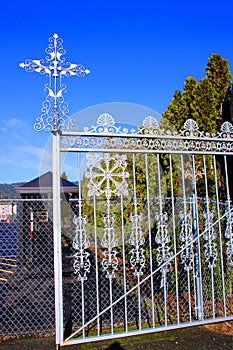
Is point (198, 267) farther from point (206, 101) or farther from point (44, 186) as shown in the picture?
point (44, 186)

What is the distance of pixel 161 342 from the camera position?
143 inches

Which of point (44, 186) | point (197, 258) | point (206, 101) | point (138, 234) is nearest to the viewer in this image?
point (138, 234)

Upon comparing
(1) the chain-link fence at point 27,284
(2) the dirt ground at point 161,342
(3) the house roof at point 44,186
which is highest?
(3) the house roof at point 44,186

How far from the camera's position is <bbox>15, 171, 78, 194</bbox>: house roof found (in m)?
6.73

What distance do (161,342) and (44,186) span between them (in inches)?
164

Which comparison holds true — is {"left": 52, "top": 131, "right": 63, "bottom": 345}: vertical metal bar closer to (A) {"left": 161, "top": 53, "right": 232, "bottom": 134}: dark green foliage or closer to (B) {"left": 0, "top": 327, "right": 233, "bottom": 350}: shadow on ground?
(B) {"left": 0, "top": 327, "right": 233, "bottom": 350}: shadow on ground

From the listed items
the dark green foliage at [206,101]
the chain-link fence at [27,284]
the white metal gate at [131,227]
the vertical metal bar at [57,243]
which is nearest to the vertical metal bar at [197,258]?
the white metal gate at [131,227]

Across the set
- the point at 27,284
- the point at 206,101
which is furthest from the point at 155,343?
the point at 206,101

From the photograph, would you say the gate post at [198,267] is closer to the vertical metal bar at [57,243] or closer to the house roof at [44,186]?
the vertical metal bar at [57,243]

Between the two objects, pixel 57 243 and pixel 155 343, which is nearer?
pixel 57 243

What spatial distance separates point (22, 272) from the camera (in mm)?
6430

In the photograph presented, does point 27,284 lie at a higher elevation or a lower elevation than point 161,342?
higher

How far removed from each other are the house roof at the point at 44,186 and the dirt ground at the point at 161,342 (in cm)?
332

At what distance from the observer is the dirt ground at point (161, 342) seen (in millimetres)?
3480
